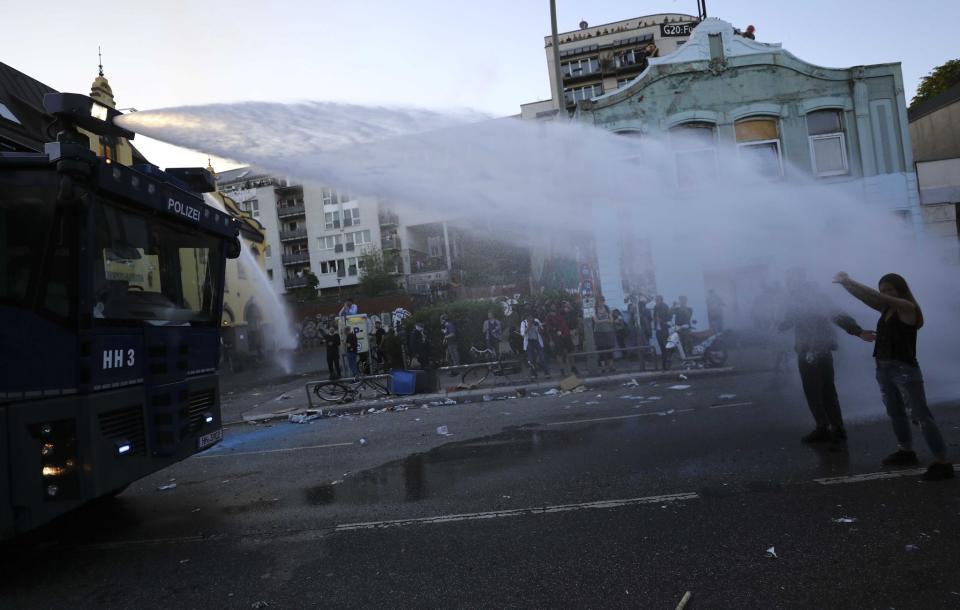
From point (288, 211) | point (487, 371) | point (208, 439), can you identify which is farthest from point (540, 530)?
point (288, 211)

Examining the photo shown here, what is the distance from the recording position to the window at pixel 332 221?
2212 inches

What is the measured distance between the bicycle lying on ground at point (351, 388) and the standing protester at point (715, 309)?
821 cm

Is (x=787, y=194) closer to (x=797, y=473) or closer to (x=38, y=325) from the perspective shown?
(x=797, y=473)

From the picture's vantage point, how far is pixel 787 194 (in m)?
11.2

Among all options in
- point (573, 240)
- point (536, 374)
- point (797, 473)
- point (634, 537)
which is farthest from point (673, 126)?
point (634, 537)

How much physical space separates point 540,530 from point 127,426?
138 inches

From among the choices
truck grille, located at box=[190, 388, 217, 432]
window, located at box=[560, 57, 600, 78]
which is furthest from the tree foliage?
truck grille, located at box=[190, 388, 217, 432]

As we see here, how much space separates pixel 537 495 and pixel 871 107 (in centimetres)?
1843

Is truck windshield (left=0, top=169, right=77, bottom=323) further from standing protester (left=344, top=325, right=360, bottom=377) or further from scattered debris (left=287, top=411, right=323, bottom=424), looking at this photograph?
standing protester (left=344, top=325, right=360, bottom=377)

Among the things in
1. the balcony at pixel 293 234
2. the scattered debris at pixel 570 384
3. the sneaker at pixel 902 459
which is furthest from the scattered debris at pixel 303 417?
the balcony at pixel 293 234

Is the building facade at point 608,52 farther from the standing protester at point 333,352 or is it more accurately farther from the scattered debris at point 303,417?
the scattered debris at point 303,417

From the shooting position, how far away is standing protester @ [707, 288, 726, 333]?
14.8m

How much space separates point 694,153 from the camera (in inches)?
554

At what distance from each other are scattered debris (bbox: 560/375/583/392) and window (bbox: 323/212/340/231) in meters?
46.1
